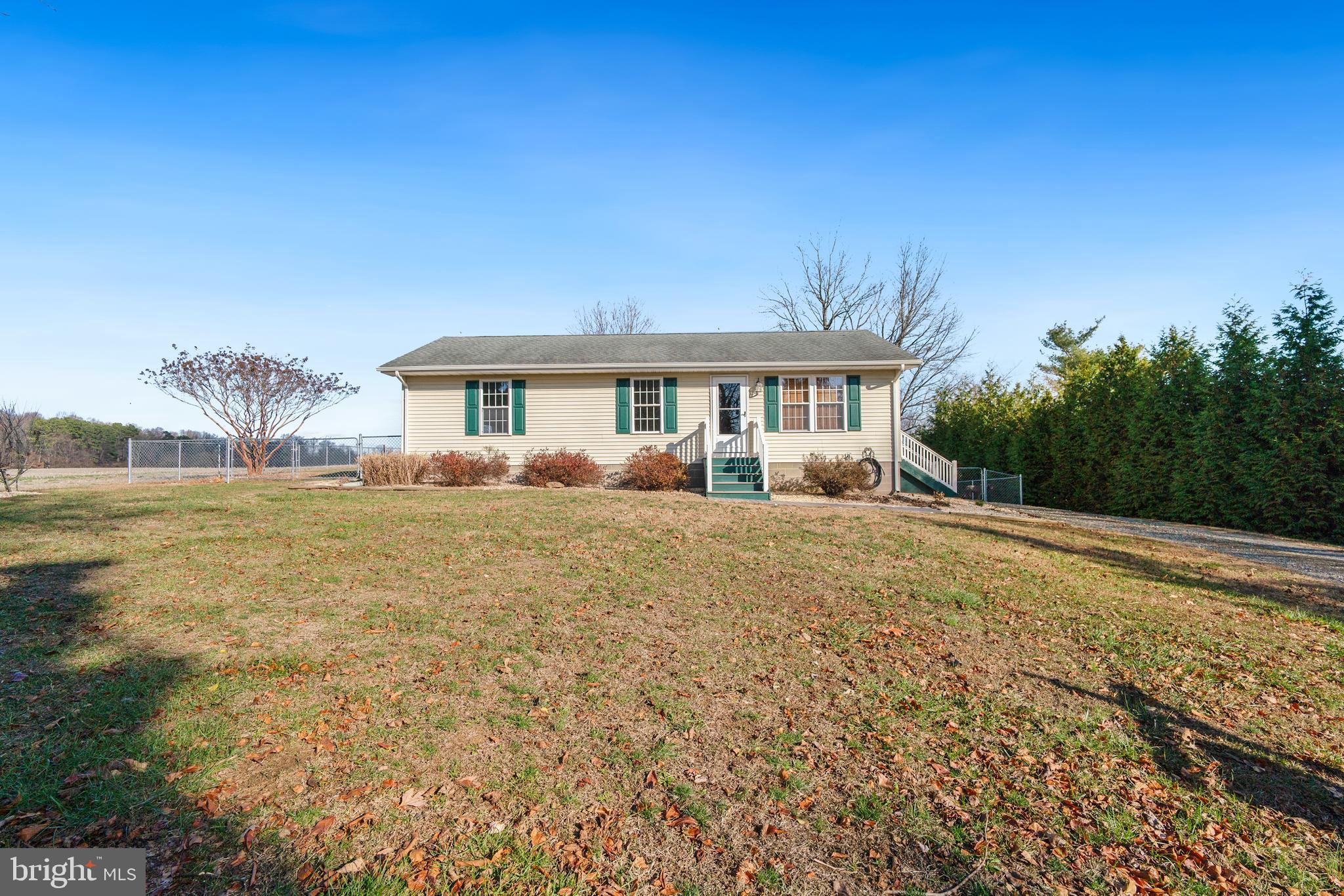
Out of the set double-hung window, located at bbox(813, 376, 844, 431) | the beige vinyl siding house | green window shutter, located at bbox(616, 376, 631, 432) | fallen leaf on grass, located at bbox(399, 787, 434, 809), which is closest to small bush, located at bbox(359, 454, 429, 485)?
the beige vinyl siding house

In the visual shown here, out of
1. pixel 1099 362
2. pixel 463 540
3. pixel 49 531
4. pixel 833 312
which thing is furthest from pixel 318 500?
pixel 833 312

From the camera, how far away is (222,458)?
2039 centimetres

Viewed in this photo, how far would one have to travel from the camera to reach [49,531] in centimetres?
802

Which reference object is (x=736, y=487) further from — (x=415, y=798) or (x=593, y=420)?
(x=415, y=798)

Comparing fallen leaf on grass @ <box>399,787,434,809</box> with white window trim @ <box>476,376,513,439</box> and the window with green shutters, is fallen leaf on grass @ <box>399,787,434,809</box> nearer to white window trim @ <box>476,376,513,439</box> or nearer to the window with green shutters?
the window with green shutters

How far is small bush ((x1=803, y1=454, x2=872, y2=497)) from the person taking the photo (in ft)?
50.7

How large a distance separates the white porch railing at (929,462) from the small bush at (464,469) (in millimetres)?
10913

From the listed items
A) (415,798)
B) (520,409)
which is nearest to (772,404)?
(520,409)

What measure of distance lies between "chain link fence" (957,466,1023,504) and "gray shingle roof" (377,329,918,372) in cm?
428

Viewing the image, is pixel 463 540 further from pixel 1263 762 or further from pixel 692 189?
pixel 692 189

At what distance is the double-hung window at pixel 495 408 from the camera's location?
1712 cm

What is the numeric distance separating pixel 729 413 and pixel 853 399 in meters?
3.41

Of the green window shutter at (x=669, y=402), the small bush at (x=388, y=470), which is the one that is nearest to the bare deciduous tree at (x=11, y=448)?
the small bush at (x=388, y=470)

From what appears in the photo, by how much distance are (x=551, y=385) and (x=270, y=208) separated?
7.34 m
